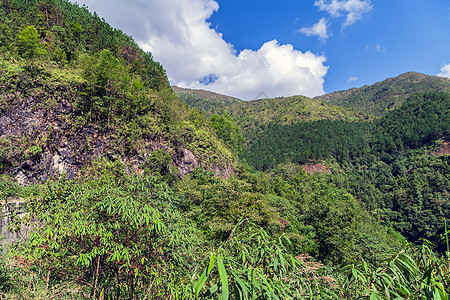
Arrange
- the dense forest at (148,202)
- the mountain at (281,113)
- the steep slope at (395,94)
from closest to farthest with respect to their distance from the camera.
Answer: the dense forest at (148,202) → the mountain at (281,113) → the steep slope at (395,94)

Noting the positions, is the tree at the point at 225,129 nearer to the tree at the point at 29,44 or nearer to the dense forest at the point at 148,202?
the dense forest at the point at 148,202

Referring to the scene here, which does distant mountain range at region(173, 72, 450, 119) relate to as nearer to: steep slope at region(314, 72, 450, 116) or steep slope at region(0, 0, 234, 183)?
steep slope at region(314, 72, 450, 116)

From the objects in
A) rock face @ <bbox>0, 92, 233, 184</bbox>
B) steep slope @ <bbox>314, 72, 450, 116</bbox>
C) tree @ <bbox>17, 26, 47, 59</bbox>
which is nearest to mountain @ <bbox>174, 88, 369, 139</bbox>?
steep slope @ <bbox>314, 72, 450, 116</bbox>

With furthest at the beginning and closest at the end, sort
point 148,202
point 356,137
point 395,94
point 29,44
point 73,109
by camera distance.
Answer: point 395,94 → point 356,137 → point 73,109 → point 29,44 → point 148,202

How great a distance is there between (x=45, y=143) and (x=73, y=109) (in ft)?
14.3

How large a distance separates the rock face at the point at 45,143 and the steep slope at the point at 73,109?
58mm

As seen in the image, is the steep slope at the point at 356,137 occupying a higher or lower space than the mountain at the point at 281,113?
lower

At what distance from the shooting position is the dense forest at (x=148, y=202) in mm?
1954

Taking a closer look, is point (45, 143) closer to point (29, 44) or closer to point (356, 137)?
point (29, 44)

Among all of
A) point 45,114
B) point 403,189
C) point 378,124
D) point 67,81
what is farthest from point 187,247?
point 378,124

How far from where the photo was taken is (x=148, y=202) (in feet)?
13.0

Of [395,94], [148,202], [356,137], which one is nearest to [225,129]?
[148,202]

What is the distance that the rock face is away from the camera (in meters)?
16.3

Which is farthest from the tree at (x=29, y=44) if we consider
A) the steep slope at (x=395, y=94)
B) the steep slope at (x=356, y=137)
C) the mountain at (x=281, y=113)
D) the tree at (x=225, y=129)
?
the steep slope at (x=395, y=94)
